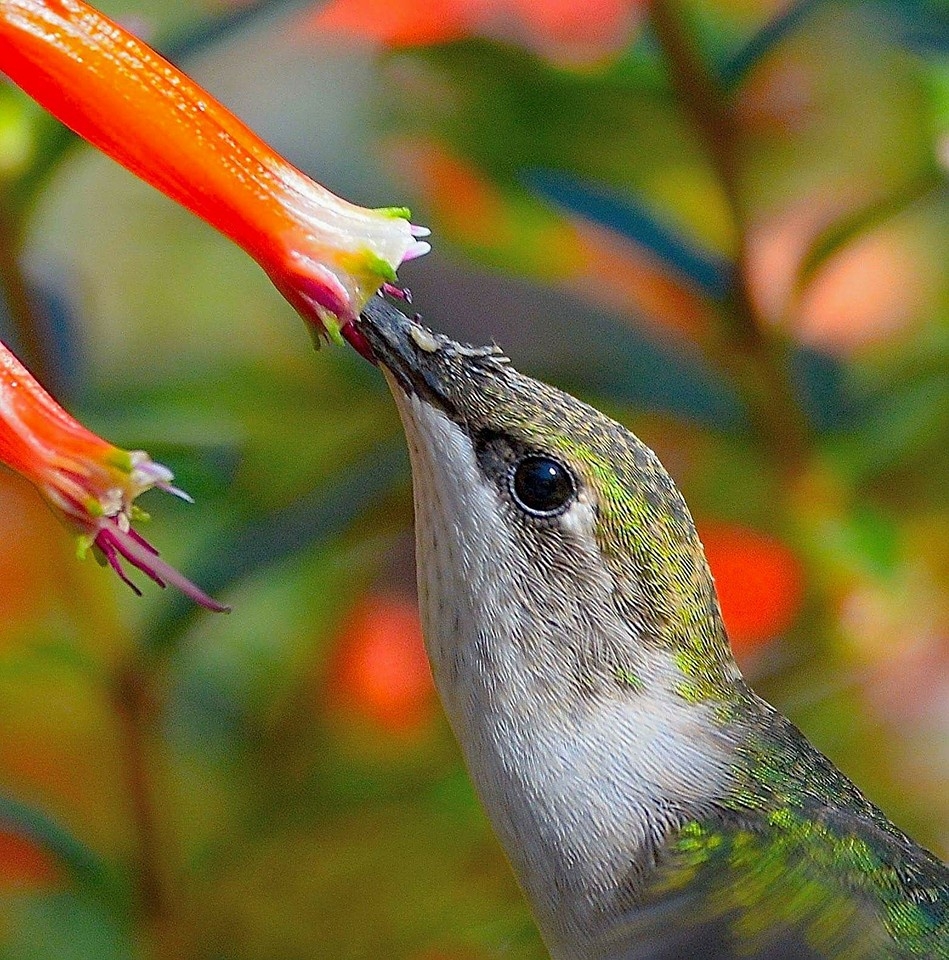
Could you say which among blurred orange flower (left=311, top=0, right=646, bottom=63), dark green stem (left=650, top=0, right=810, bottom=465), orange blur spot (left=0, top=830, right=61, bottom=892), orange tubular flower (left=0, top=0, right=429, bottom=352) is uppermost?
orange tubular flower (left=0, top=0, right=429, bottom=352)

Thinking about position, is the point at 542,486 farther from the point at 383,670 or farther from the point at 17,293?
the point at 383,670

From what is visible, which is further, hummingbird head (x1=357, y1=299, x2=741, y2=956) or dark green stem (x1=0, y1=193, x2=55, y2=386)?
dark green stem (x1=0, y1=193, x2=55, y2=386)

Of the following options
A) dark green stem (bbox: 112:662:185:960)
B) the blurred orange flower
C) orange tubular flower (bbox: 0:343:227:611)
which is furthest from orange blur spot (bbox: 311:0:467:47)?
orange tubular flower (bbox: 0:343:227:611)

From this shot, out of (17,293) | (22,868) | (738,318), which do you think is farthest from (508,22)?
(22,868)

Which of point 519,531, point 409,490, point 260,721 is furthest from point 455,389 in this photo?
point 260,721

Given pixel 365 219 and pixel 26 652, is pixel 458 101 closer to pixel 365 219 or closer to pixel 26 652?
pixel 26 652

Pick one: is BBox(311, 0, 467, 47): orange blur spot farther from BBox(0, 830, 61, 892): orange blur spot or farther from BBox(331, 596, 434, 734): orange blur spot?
BBox(0, 830, 61, 892): orange blur spot

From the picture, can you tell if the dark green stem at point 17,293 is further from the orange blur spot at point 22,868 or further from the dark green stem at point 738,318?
the dark green stem at point 738,318

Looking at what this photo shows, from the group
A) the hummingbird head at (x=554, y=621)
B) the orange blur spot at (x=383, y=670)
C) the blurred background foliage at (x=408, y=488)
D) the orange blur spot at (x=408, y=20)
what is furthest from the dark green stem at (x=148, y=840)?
the orange blur spot at (x=408, y=20)
